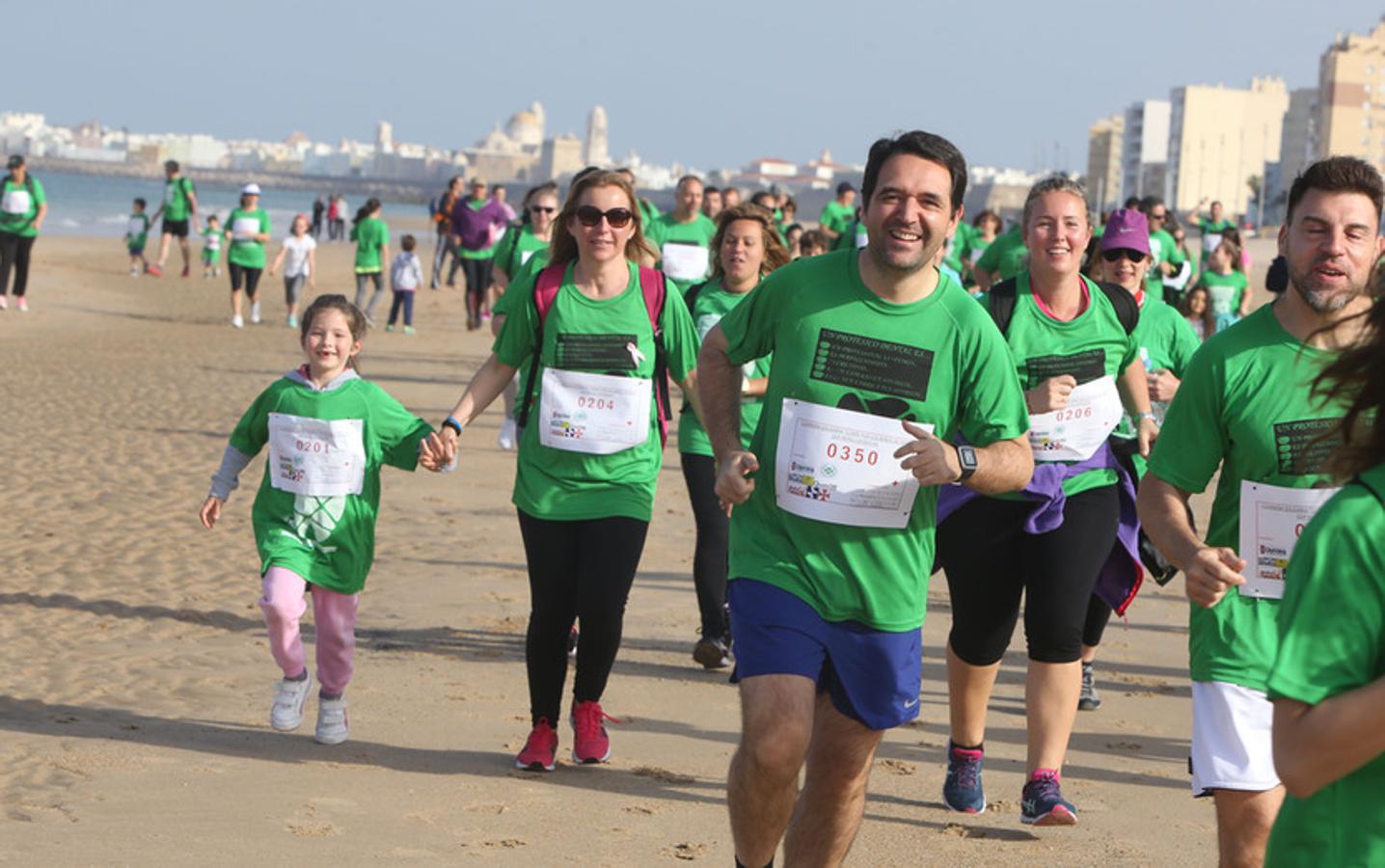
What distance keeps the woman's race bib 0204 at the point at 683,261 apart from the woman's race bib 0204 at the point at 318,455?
19.1 feet

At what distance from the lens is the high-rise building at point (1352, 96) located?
164m

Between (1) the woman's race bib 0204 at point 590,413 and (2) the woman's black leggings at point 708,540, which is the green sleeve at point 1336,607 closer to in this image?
(1) the woman's race bib 0204 at point 590,413

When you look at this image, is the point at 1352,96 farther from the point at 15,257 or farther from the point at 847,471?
the point at 847,471

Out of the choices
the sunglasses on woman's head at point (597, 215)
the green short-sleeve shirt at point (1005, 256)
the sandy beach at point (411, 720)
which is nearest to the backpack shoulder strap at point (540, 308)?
the sunglasses on woman's head at point (597, 215)

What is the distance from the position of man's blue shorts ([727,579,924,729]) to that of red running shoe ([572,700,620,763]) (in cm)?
202

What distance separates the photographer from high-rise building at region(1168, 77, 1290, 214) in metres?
191

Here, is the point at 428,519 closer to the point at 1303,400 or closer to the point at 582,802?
the point at 582,802

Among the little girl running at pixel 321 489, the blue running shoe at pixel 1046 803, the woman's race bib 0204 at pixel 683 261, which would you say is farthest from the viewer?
the woman's race bib 0204 at pixel 683 261

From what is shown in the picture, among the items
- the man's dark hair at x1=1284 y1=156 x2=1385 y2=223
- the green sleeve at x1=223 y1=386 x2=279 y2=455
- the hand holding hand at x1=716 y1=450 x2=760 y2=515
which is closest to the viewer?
the man's dark hair at x1=1284 y1=156 x2=1385 y2=223

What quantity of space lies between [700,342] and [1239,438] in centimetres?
391

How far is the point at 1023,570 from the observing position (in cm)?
611

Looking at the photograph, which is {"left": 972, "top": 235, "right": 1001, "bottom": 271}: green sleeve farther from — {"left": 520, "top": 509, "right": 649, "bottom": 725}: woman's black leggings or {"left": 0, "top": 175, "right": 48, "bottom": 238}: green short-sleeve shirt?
{"left": 0, "top": 175, "right": 48, "bottom": 238}: green short-sleeve shirt

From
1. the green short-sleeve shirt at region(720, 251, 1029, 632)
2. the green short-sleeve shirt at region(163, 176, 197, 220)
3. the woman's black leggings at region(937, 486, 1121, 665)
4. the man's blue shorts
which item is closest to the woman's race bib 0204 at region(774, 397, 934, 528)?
the green short-sleeve shirt at region(720, 251, 1029, 632)

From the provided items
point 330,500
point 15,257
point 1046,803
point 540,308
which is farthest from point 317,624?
point 15,257
